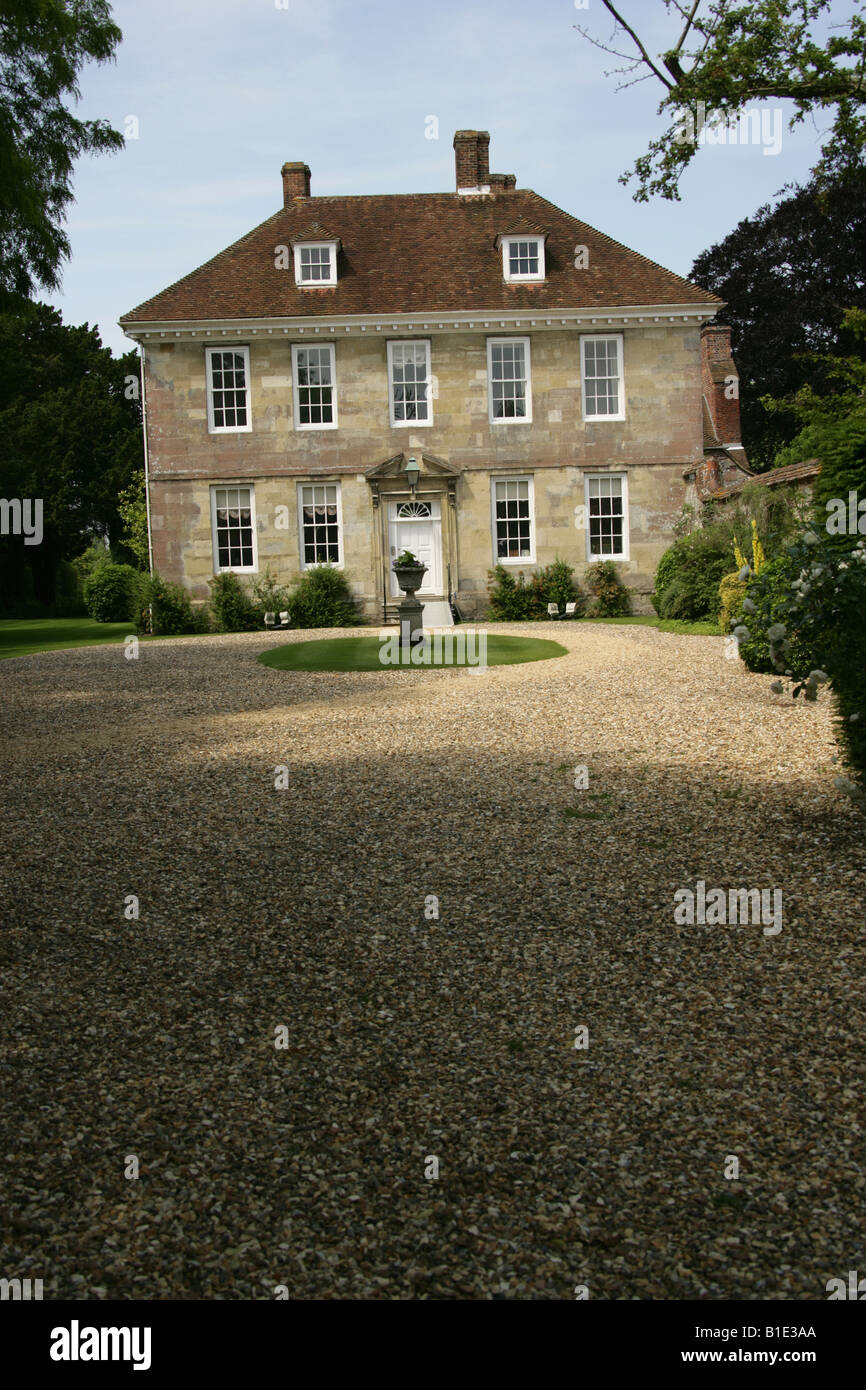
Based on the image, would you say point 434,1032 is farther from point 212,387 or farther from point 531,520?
point 212,387

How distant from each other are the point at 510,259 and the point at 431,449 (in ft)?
16.0

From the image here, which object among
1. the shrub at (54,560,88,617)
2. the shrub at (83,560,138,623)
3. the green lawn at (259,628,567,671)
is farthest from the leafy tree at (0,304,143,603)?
the green lawn at (259,628,567,671)

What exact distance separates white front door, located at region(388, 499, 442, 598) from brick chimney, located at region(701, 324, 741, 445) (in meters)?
Answer: 10.6

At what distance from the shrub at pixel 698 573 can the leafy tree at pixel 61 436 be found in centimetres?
2575

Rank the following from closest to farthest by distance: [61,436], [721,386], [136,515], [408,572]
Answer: [408,572] → [721,386] → [136,515] → [61,436]

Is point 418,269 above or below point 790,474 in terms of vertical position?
above

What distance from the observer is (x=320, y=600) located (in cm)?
2470

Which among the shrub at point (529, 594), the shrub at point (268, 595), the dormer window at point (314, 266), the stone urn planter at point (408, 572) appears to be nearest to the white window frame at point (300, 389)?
the dormer window at point (314, 266)

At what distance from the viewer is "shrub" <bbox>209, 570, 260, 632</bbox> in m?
24.6

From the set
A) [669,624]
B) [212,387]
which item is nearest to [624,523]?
[669,624]

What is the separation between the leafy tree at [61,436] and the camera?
4072cm

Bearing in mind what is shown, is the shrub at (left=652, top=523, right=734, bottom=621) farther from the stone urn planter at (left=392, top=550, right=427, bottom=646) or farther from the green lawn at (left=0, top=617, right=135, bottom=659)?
the green lawn at (left=0, top=617, right=135, bottom=659)

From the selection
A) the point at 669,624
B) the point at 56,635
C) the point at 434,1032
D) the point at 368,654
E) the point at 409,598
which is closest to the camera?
the point at 434,1032

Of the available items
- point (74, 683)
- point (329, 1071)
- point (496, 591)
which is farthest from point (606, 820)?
point (496, 591)
